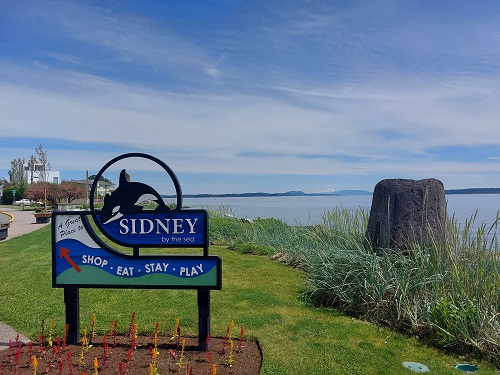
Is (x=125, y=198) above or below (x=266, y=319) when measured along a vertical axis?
above

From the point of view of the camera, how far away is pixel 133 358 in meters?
4.42

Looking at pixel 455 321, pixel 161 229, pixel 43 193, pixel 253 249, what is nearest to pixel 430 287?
pixel 455 321

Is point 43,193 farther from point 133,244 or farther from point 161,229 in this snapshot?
point 161,229

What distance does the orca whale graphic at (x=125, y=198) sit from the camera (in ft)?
16.2

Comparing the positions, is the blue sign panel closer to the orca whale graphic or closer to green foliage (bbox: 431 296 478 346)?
the orca whale graphic

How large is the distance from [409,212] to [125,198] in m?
4.20

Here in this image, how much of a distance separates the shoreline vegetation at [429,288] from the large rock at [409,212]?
10.0 inches

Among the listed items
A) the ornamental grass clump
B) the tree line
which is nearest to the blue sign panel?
the ornamental grass clump

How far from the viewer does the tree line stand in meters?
41.8

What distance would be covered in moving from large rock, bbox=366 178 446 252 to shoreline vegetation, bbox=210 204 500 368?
0.83 ft

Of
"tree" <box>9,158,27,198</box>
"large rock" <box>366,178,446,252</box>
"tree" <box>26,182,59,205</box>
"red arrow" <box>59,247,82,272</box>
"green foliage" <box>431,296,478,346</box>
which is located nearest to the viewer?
"green foliage" <box>431,296,478,346</box>

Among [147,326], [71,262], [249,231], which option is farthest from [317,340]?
[249,231]

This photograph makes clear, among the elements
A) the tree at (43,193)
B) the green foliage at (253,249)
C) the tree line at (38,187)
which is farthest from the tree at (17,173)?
the green foliage at (253,249)

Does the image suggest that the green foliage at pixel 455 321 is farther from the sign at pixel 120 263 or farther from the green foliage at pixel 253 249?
the green foliage at pixel 253 249
